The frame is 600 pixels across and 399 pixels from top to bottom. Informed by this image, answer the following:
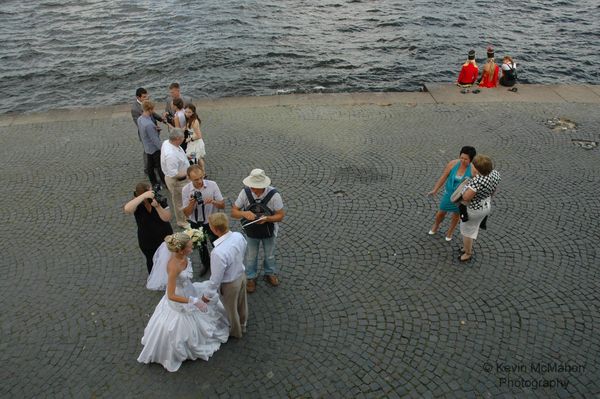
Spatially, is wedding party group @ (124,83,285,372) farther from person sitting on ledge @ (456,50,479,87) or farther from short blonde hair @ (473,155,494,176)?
person sitting on ledge @ (456,50,479,87)

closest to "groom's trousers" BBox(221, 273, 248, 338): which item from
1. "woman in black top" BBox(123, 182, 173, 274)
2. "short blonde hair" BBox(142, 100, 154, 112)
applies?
"woman in black top" BBox(123, 182, 173, 274)

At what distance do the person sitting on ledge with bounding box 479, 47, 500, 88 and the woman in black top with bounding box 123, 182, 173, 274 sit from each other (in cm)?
1101

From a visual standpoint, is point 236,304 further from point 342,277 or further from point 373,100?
point 373,100

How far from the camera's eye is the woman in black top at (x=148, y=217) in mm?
5621

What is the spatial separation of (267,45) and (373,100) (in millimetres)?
9235

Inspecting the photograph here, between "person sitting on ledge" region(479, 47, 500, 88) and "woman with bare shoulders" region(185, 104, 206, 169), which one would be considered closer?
"woman with bare shoulders" region(185, 104, 206, 169)

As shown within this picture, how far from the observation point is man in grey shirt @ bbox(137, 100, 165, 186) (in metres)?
8.15

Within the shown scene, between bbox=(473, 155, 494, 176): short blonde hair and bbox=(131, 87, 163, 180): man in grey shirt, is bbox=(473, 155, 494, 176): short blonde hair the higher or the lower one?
the higher one

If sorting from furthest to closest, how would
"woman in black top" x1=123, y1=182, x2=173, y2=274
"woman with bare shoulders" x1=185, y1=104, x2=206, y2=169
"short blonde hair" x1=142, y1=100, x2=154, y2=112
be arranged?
"woman with bare shoulders" x1=185, y1=104, x2=206, y2=169 < "short blonde hair" x1=142, y1=100, x2=154, y2=112 < "woman in black top" x1=123, y1=182, x2=173, y2=274

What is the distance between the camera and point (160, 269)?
5695 mm

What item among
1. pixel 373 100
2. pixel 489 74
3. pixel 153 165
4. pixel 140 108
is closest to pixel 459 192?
pixel 153 165

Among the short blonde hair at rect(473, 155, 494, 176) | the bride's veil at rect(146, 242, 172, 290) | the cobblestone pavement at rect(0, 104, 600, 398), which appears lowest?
the cobblestone pavement at rect(0, 104, 600, 398)

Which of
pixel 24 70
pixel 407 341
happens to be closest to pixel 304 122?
pixel 407 341

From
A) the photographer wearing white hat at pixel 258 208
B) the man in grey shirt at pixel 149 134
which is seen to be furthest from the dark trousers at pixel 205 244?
the man in grey shirt at pixel 149 134
